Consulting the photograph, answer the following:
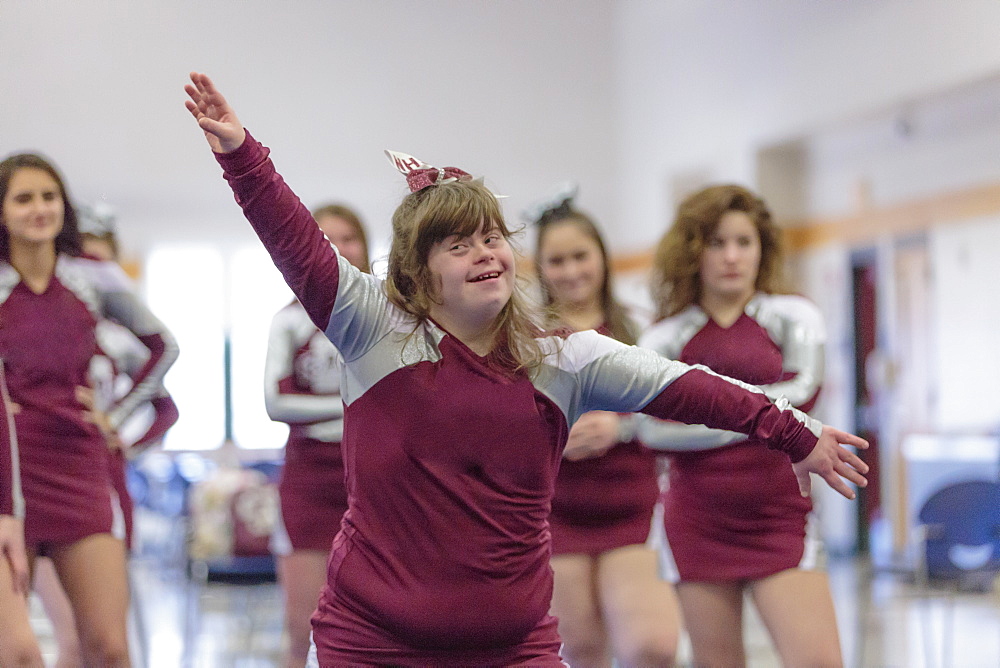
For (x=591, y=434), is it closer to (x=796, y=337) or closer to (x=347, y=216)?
(x=796, y=337)

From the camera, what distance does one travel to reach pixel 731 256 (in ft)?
9.64

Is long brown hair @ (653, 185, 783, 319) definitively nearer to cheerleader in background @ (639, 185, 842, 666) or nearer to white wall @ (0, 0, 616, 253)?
cheerleader in background @ (639, 185, 842, 666)

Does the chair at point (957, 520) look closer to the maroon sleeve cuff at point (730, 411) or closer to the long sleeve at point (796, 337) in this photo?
the long sleeve at point (796, 337)

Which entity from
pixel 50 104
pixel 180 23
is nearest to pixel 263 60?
pixel 180 23

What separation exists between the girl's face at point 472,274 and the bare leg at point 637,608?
4.12ft

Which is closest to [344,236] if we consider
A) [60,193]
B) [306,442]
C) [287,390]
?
[287,390]

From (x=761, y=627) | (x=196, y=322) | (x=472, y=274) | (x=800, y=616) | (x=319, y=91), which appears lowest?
(x=761, y=627)

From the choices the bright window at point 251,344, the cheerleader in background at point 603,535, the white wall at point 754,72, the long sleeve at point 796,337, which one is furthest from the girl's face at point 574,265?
the bright window at point 251,344

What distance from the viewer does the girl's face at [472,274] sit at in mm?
1929

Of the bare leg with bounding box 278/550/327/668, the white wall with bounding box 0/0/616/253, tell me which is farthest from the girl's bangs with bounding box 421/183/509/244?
the bare leg with bounding box 278/550/327/668

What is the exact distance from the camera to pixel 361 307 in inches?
74.9

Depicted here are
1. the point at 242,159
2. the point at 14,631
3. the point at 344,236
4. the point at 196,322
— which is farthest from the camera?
the point at 196,322

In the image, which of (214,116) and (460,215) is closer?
(214,116)

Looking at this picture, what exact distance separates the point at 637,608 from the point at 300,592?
1.06 metres
